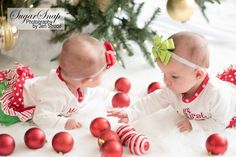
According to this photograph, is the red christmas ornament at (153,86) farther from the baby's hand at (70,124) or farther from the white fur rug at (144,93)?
the baby's hand at (70,124)

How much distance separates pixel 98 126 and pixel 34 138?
8.5 inches

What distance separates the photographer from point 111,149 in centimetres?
145

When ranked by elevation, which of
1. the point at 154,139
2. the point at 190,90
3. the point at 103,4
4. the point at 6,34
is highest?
the point at 103,4

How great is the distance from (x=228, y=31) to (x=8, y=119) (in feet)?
3.94

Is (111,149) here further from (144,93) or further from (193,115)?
(144,93)

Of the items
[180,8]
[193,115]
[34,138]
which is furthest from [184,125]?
[34,138]

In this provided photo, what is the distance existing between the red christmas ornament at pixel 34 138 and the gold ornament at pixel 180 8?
637mm

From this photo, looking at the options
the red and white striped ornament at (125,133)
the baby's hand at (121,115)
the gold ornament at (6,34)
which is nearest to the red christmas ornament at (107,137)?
the red and white striped ornament at (125,133)

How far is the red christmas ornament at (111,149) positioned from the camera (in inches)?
57.2

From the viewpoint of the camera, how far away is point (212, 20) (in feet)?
8.05

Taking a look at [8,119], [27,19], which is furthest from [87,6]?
[8,119]

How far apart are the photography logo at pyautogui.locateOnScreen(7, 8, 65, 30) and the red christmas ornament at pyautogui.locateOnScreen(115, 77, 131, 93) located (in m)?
0.36

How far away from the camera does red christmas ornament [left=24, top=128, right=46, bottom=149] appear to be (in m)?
1.52

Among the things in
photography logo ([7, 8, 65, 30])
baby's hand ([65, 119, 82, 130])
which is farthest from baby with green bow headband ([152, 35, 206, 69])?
photography logo ([7, 8, 65, 30])
